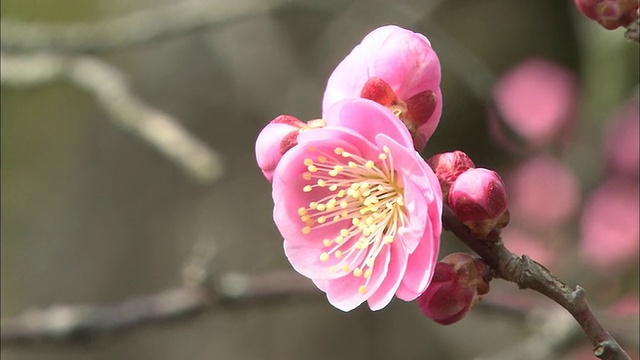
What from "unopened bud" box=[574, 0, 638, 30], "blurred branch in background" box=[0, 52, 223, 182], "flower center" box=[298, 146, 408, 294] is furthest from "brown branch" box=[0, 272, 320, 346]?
"unopened bud" box=[574, 0, 638, 30]

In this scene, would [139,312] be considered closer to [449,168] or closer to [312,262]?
[312,262]

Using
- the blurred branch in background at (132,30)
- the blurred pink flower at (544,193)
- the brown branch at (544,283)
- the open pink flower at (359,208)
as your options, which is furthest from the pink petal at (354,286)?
the blurred pink flower at (544,193)

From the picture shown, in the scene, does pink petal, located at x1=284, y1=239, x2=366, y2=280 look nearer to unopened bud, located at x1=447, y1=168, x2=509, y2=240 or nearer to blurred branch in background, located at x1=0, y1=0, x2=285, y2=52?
unopened bud, located at x1=447, y1=168, x2=509, y2=240

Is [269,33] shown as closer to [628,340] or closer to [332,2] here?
[332,2]

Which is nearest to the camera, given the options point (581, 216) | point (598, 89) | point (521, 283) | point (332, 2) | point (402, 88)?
point (521, 283)

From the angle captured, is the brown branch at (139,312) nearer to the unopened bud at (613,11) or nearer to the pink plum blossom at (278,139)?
the pink plum blossom at (278,139)

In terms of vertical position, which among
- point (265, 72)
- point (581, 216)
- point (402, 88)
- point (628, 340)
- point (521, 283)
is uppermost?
point (265, 72)

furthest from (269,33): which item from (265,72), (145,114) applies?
(145,114)
